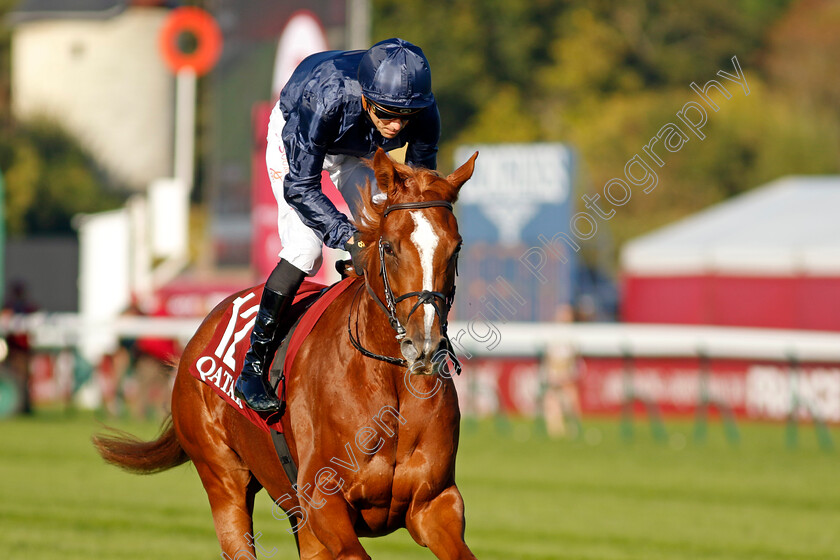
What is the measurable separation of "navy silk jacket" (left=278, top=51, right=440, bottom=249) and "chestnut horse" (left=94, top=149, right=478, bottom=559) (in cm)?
30

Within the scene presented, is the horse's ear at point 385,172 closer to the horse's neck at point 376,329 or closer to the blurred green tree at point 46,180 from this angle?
the horse's neck at point 376,329

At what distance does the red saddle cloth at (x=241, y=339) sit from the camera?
5277 millimetres

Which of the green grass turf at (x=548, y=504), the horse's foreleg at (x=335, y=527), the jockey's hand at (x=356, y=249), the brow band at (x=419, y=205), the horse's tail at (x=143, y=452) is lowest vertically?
the green grass turf at (x=548, y=504)

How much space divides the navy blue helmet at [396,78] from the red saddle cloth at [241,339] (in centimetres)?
85

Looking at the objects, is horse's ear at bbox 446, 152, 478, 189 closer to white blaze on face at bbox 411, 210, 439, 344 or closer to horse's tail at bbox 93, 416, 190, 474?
white blaze on face at bbox 411, 210, 439, 344

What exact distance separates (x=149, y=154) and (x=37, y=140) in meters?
4.08

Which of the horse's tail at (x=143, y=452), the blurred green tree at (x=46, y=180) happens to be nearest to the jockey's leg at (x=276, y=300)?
the horse's tail at (x=143, y=452)

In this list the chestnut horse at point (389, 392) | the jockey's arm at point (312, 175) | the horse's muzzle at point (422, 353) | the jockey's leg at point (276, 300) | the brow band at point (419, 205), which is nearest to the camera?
the horse's muzzle at point (422, 353)

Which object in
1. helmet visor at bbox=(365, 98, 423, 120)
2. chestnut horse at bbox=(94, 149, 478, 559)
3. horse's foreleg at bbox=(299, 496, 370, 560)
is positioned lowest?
horse's foreleg at bbox=(299, 496, 370, 560)

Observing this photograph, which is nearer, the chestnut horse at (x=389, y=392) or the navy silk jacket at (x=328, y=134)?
the chestnut horse at (x=389, y=392)

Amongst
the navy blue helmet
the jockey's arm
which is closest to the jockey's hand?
the jockey's arm

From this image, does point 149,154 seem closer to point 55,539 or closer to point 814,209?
point 814,209

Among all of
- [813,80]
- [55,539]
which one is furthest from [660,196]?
[55,539]

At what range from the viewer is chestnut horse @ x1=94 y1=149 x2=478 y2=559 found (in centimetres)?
431
